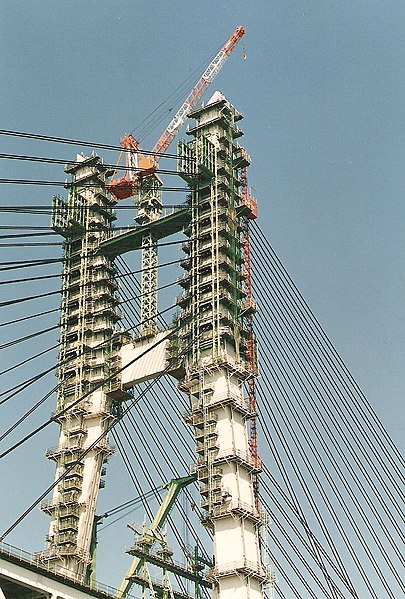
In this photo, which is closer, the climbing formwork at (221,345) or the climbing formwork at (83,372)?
the climbing formwork at (221,345)

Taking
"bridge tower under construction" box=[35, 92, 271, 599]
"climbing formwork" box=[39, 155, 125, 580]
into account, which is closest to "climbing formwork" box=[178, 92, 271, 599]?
"bridge tower under construction" box=[35, 92, 271, 599]

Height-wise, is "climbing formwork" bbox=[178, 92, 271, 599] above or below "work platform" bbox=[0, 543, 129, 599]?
above

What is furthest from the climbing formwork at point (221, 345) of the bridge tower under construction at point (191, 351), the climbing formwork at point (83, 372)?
the climbing formwork at point (83, 372)

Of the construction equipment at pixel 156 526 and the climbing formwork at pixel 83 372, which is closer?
the construction equipment at pixel 156 526

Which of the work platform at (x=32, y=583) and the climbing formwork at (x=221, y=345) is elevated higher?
the climbing formwork at (x=221, y=345)

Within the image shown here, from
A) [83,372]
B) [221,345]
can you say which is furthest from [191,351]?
[83,372]

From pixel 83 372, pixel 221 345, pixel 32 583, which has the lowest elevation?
pixel 32 583

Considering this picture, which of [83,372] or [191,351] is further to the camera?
[83,372]

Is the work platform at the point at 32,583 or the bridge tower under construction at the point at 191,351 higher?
the bridge tower under construction at the point at 191,351

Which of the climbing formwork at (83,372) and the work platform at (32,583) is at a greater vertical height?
the climbing formwork at (83,372)

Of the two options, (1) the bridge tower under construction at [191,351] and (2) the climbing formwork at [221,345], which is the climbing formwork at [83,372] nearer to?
(1) the bridge tower under construction at [191,351]

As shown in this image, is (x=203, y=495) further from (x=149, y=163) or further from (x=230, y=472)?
(x=149, y=163)

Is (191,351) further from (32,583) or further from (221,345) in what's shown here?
(32,583)

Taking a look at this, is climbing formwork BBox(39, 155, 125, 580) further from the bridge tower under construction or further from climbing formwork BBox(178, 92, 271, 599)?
climbing formwork BBox(178, 92, 271, 599)
